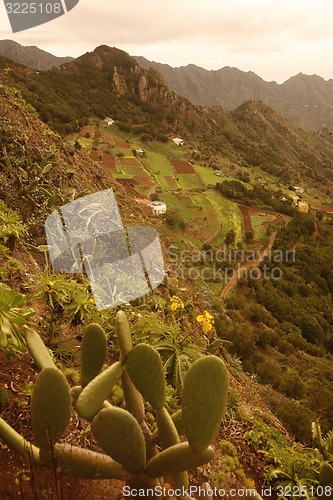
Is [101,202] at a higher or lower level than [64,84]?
lower

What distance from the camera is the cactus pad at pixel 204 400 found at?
186 cm

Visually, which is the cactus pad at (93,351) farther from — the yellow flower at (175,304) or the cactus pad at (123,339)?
the yellow flower at (175,304)

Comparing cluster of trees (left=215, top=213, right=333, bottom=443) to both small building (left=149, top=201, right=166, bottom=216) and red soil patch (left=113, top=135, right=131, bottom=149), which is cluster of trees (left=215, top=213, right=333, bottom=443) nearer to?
small building (left=149, top=201, right=166, bottom=216)

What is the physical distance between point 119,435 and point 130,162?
40.6m

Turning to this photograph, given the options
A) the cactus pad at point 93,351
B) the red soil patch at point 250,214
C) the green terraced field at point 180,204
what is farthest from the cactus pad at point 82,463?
the red soil patch at point 250,214

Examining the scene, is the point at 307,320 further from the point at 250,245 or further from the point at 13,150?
the point at 13,150

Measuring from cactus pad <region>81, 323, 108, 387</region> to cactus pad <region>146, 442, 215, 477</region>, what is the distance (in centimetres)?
69

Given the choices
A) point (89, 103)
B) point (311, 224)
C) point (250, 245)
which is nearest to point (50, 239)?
point (250, 245)

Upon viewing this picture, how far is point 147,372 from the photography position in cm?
214

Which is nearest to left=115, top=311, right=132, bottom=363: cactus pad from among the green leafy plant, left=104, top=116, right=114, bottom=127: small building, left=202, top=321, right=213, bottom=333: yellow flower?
the green leafy plant

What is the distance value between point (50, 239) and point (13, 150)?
2429 millimetres

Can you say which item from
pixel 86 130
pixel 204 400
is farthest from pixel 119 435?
pixel 86 130

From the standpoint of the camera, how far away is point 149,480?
2.02m

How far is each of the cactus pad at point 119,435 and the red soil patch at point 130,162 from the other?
128 ft
